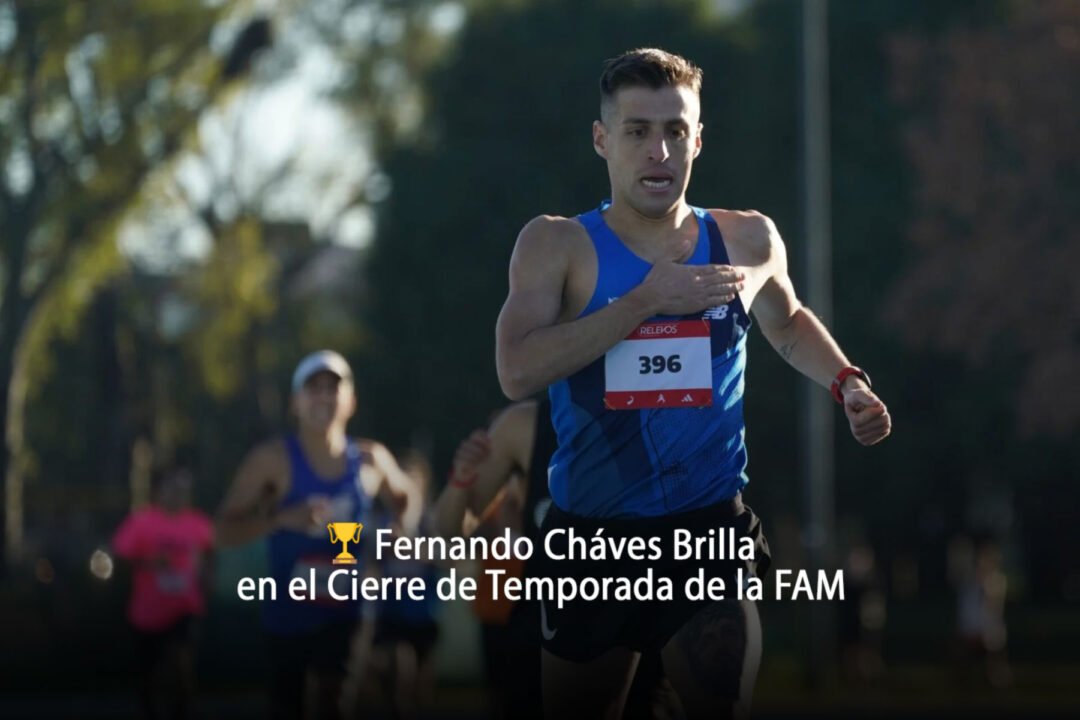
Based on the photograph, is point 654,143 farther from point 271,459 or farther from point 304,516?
point 271,459

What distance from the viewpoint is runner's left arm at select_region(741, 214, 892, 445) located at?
6.28 meters

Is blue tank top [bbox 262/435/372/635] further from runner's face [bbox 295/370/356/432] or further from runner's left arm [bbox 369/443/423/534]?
runner's left arm [bbox 369/443/423/534]

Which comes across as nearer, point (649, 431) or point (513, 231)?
point (649, 431)

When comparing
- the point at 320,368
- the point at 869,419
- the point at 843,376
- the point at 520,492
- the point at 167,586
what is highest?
the point at 320,368

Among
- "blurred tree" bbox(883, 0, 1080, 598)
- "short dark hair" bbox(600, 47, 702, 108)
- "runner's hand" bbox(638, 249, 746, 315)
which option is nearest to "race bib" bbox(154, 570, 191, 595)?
"short dark hair" bbox(600, 47, 702, 108)

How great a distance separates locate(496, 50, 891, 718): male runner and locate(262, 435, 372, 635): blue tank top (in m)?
4.22

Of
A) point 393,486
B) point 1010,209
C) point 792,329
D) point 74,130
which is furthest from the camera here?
point 1010,209

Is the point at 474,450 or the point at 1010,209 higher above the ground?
the point at 1010,209

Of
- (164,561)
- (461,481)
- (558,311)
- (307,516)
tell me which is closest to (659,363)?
(558,311)

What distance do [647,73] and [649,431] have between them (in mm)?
944

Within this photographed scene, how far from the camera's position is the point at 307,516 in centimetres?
1034

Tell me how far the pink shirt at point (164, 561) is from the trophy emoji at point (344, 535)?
4.83 meters

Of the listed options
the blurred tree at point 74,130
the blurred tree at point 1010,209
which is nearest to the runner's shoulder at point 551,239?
the blurred tree at point 74,130

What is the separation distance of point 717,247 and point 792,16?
1386 inches
